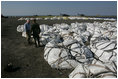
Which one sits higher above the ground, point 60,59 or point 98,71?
point 98,71

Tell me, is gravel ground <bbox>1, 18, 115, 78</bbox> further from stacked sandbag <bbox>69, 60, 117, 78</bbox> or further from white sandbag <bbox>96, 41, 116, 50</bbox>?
white sandbag <bbox>96, 41, 116, 50</bbox>

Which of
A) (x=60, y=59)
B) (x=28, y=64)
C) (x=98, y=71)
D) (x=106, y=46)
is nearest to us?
(x=98, y=71)

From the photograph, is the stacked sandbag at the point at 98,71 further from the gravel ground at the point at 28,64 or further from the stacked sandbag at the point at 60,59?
the stacked sandbag at the point at 60,59

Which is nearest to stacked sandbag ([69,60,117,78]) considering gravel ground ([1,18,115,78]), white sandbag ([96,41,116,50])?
gravel ground ([1,18,115,78])

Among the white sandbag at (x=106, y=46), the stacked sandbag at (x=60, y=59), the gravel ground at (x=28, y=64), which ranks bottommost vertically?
the gravel ground at (x=28, y=64)

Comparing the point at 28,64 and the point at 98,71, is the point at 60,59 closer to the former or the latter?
the point at 28,64

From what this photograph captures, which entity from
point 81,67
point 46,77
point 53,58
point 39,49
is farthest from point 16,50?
point 81,67

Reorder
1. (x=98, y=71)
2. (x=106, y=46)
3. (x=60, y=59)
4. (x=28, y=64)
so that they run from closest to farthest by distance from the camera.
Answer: (x=98, y=71) → (x=60, y=59) → (x=28, y=64) → (x=106, y=46)

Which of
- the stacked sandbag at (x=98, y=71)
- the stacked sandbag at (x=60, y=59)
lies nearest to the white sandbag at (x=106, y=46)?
the stacked sandbag at (x=60, y=59)

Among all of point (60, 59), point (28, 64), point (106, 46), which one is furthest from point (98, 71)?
point (28, 64)

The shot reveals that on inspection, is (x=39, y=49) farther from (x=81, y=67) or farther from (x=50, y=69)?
(x=81, y=67)

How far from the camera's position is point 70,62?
22.3ft

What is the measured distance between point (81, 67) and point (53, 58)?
5.77ft

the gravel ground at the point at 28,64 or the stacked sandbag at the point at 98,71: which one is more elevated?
the stacked sandbag at the point at 98,71
